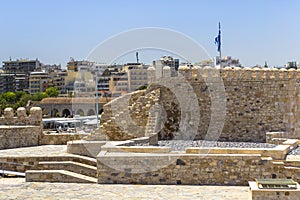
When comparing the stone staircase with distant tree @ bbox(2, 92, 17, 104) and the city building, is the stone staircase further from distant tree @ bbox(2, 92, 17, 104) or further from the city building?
the city building

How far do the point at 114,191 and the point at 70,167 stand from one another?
2.58m

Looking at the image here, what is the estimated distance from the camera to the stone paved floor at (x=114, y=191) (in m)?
10.9

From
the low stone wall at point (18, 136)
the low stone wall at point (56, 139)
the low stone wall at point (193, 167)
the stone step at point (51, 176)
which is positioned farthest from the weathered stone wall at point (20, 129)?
the low stone wall at point (193, 167)

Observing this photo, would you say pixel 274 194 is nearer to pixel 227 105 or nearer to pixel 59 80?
pixel 227 105

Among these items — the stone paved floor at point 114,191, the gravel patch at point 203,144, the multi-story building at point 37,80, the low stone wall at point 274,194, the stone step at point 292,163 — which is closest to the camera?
the low stone wall at point 274,194

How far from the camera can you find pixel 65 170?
1357cm

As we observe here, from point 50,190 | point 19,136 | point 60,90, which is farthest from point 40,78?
point 50,190

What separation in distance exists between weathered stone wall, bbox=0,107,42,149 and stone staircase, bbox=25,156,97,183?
3219 mm

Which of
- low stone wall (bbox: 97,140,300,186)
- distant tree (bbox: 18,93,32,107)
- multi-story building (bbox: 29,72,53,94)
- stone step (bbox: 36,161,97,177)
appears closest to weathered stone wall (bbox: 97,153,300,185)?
low stone wall (bbox: 97,140,300,186)

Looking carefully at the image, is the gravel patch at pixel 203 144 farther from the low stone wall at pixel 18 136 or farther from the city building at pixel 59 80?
the city building at pixel 59 80

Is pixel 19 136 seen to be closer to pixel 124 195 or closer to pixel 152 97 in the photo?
pixel 152 97

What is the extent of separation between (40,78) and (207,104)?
3203 inches

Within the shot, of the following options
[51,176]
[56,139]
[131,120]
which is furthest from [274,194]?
[56,139]

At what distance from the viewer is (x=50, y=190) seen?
1172 centimetres
